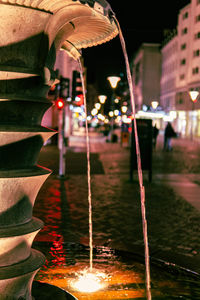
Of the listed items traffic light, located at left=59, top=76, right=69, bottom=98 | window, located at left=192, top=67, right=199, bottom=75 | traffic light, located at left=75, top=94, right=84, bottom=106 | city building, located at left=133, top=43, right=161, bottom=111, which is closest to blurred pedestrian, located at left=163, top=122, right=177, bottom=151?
traffic light, located at left=75, top=94, right=84, bottom=106

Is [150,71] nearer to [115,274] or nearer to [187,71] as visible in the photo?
[187,71]

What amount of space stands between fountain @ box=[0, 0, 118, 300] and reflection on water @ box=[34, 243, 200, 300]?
1433 mm

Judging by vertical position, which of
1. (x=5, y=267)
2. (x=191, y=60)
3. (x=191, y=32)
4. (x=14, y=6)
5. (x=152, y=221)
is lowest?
(x=152, y=221)

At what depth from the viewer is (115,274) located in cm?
512

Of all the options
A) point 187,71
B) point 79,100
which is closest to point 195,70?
point 187,71

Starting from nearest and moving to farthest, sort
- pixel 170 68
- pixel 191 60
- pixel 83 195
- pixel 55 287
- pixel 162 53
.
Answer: pixel 55 287, pixel 83 195, pixel 191 60, pixel 170 68, pixel 162 53

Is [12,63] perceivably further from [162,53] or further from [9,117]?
[162,53]

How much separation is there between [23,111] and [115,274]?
278 centimetres

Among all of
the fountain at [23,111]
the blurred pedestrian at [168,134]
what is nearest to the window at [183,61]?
the blurred pedestrian at [168,134]

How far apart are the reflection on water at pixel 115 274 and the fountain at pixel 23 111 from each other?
56.4 inches

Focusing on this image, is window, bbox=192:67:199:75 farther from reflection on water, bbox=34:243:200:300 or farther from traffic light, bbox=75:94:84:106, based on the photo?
reflection on water, bbox=34:243:200:300

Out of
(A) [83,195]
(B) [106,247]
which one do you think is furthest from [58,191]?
(B) [106,247]

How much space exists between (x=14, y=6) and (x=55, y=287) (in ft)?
9.48

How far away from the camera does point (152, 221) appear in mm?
8086
